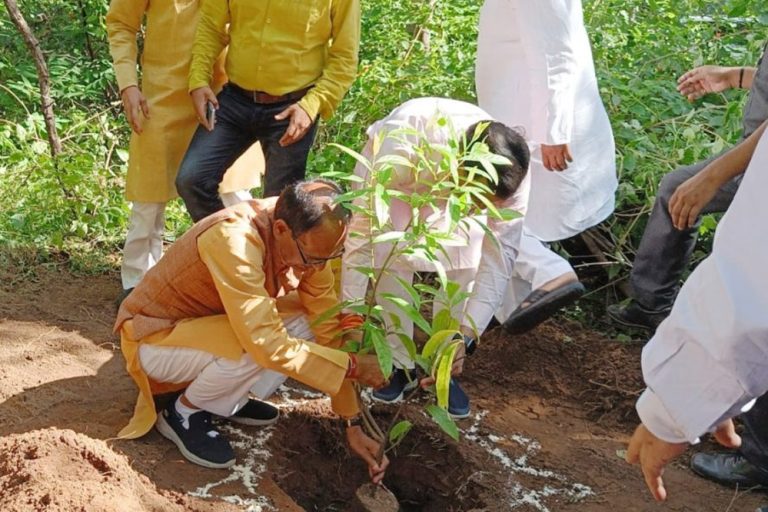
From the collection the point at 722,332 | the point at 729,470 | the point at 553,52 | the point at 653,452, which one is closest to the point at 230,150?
the point at 553,52

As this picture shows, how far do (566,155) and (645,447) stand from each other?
7.69ft

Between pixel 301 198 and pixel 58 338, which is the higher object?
pixel 301 198

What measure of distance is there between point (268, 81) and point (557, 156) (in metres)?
1.30

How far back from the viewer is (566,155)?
4.12 m

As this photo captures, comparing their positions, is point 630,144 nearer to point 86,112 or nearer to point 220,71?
point 220,71

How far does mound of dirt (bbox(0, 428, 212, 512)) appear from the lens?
274cm

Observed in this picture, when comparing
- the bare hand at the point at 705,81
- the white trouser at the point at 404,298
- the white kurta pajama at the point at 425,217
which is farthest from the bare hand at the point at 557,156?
the white trouser at the point at 404,298

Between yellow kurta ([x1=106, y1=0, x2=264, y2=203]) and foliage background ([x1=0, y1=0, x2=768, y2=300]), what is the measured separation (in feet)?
2.58

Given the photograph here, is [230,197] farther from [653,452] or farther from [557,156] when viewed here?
[653,452]

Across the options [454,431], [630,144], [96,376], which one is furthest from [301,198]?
[630,144]

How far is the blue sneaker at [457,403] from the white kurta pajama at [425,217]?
265 millimetres

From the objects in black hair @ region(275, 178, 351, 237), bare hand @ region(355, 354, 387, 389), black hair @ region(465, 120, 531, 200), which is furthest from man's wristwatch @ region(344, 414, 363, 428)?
black hair @ region(465, 120, 531, 200)

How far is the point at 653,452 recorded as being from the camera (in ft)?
6.29

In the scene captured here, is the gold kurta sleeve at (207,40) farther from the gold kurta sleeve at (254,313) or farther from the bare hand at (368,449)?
the bare hand at (368,449)
